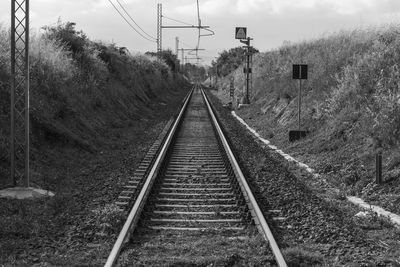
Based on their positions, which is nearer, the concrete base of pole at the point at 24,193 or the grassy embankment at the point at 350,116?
the concrete base of pole at the point at 24,193

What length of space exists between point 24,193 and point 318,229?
15.7 feet

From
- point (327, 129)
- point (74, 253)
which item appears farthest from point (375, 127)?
point (74, 253)

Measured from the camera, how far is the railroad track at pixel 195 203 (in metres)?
6.47

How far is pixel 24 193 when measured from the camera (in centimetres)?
817

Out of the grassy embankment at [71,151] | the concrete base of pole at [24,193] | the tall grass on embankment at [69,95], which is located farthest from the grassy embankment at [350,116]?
the tall grass on embankment at [69,95]

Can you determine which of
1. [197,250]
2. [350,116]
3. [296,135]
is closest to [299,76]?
[296,135]

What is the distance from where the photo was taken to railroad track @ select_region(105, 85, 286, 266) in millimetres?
6473

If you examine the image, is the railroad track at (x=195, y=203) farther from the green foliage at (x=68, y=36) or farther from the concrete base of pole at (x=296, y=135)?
the green foliage at (x=68, y=36)

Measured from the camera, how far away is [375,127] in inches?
435

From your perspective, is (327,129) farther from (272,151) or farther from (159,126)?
(159,126)

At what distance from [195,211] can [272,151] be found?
7233 millimetres

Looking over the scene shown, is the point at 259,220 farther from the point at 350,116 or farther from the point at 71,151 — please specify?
the point at 350,116

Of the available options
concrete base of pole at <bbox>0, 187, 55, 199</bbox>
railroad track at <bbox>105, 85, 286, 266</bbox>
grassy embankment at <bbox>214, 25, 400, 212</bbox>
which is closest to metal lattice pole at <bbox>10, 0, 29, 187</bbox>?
concrete base of pole at <bbox>0, 187, 55, 199</bbox>

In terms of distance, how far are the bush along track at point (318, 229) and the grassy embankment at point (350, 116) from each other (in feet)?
3.07
